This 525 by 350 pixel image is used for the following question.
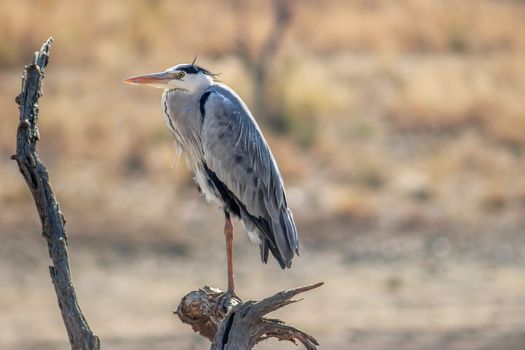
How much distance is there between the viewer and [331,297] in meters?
16.1

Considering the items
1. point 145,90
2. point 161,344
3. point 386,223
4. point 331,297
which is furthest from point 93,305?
point 145,90

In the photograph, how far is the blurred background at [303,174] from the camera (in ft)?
51.1

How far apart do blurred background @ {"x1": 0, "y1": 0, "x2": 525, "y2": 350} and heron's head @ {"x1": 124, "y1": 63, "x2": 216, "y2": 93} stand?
6326mm

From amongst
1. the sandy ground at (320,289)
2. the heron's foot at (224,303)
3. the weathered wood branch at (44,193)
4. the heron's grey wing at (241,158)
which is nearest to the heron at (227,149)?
the heron's grey wing at (241,158)

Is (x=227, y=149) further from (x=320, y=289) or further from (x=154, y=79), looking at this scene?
(x=320, y=289)

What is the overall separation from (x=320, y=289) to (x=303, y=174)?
3.51 meters

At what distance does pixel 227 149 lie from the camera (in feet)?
27.5

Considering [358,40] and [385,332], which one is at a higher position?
[358,40]

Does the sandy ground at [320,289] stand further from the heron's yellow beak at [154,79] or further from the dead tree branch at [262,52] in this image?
the heron's yellow beak at [154,79]

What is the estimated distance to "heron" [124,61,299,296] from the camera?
8.20 metres

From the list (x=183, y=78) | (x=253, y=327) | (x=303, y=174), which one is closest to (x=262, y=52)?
(x=303, y=174)

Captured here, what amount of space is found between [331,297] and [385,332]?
115 cm

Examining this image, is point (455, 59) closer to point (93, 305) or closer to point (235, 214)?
point (93, 305)

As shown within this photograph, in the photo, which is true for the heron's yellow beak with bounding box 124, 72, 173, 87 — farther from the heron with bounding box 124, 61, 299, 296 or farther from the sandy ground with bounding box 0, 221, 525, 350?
the sandy ground with bounding box 0, 221, 525, 350
